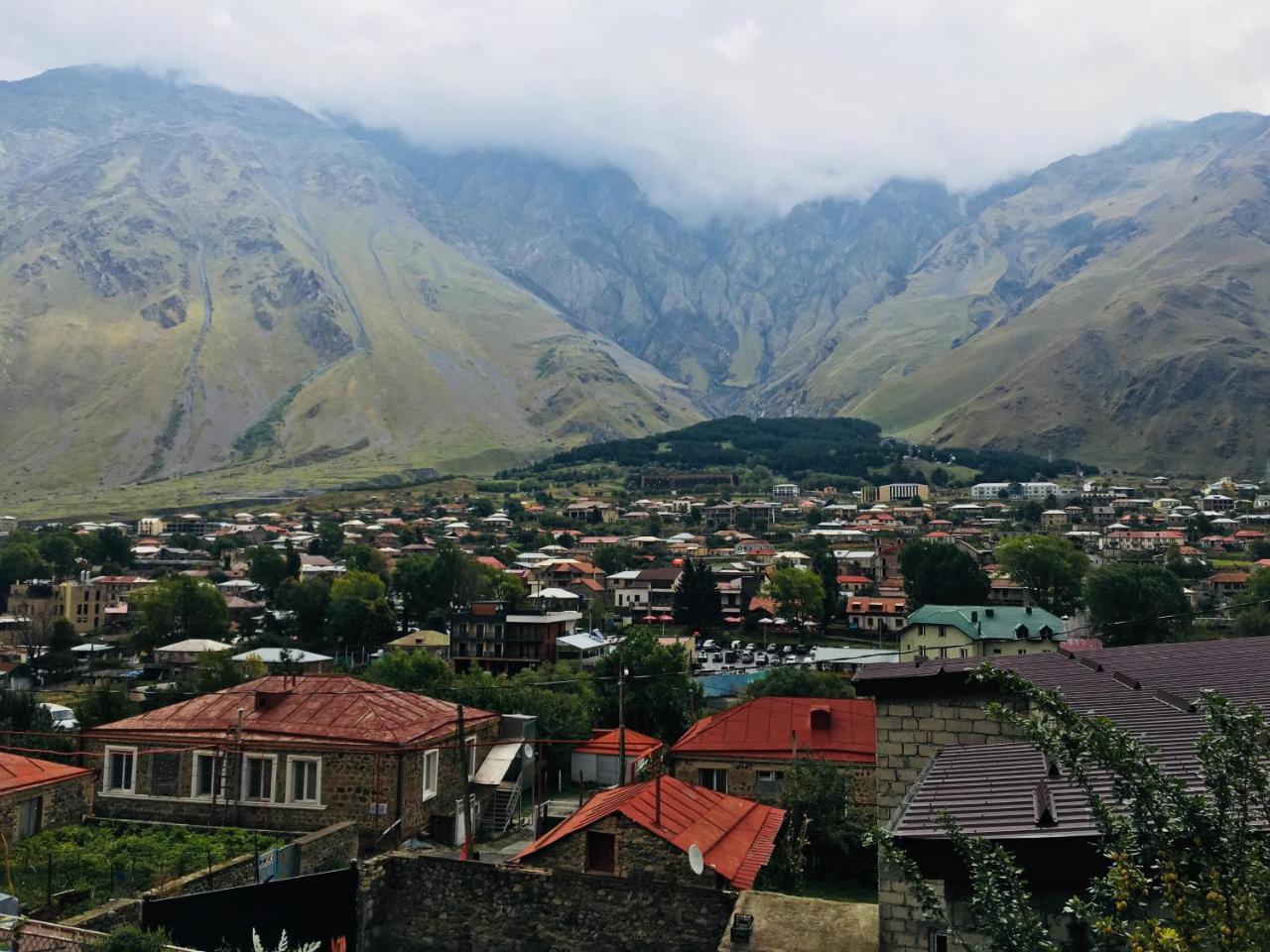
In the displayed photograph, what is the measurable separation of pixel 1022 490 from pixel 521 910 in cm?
13258

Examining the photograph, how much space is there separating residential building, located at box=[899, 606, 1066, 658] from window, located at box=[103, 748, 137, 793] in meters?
32.9

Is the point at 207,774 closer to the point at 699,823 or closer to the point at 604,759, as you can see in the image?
the point at 699,823

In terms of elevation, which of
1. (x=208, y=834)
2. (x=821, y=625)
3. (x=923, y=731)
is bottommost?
(x=821, y=625)

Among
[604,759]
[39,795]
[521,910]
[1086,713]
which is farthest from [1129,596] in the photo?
[1086,713]

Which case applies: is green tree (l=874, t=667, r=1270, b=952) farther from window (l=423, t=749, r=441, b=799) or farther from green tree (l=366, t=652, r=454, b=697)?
green tree (l=366, t=652, r=454, b=697)

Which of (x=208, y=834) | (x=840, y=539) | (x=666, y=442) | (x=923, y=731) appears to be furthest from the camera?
(x=666, y=442)

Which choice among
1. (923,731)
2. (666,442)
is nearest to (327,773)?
(923,731)

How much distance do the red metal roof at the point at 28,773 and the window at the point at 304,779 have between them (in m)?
3.66

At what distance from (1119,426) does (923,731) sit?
190 metres

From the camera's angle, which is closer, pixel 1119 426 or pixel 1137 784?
pixel 1137 784

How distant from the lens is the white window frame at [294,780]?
1530cm

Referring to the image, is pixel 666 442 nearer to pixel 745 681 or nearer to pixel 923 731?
pixel 745 681

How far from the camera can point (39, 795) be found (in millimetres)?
15281

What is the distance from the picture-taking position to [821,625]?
61719mm
